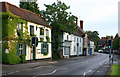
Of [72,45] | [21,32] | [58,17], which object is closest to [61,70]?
[21,32]

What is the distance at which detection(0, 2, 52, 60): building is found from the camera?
2204cm

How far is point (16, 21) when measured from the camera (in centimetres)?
2347

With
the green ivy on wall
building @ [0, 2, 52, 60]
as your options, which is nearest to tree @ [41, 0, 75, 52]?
building @ [0, 2, 52, 60]

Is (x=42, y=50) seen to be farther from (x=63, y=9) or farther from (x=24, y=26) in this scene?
(x=63, y=9)

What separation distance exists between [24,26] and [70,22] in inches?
559

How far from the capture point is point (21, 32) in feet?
80.7

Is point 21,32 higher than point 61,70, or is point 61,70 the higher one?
point 21,32

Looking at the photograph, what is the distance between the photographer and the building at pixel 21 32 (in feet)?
72.3

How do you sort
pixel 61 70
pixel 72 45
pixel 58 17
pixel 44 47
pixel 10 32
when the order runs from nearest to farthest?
pixel 61 70 < pixel 10 32 < pixel 44 47 < pixel 58 17 < pixel 72 45

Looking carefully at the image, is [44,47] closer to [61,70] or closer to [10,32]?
[10,32]

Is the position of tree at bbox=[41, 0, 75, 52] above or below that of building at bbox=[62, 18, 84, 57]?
above

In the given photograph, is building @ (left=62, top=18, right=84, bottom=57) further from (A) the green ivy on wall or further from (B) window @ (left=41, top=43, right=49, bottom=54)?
(A) the green ivy on wall

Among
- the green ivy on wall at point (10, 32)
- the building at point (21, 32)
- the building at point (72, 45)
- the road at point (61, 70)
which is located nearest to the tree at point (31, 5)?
the building at point (72, 45)

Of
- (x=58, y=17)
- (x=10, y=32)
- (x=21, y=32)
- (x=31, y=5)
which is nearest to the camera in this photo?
(x=10, y=32)
